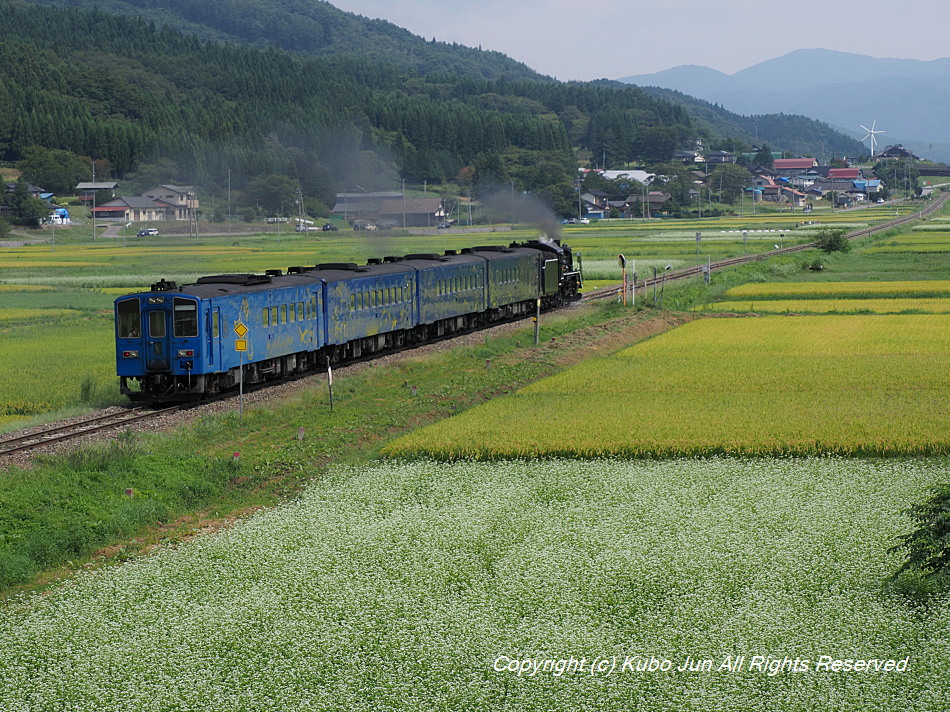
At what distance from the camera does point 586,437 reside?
82.8ft

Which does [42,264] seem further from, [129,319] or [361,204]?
[129,319]

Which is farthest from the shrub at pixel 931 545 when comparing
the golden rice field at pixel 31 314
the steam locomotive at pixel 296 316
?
the golden rice field at pixel 31 314

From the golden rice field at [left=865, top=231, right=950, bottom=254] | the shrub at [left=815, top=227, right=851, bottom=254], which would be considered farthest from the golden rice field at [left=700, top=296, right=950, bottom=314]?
the shrub at [left=815, top=227, right=851, bottom=254]

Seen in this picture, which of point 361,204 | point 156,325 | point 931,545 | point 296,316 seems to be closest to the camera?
point 931,545

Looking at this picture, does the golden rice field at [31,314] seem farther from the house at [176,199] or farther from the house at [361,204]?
the house at [176,199]

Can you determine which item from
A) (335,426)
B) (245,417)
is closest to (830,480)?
(335,426)

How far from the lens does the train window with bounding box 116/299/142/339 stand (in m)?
30.4

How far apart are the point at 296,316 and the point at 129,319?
227 inches

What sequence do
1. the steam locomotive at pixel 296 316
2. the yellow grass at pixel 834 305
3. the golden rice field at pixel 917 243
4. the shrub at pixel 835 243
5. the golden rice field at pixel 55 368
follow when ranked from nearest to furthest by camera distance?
the steam locomotive at pixel 296 316, the golden rice field at pixel 55 368, the yellow grass at pixel 834 305, the golden rice field at pixel 917 243, the shrub at pixel 835 243

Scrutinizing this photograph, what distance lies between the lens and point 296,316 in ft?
115

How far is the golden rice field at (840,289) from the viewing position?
2391 inches

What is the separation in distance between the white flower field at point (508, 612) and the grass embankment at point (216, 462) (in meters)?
1.48

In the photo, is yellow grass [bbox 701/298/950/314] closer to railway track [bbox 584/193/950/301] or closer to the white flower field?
railway track [bbox 584/193/950/301]

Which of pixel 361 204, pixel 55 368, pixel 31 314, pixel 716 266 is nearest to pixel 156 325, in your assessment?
pixel 55 368
